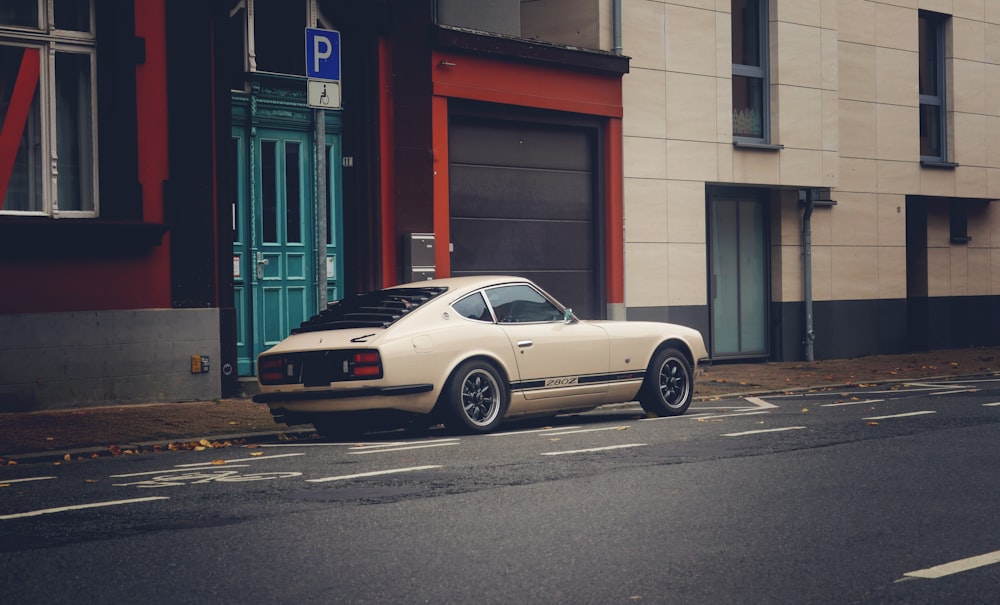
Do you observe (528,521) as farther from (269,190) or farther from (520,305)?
(269,190)

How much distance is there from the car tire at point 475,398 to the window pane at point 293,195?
551 centimetres

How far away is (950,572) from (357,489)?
145 inches

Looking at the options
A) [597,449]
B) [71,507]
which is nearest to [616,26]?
[597,449]

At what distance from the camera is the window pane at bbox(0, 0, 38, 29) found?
13.8 metres

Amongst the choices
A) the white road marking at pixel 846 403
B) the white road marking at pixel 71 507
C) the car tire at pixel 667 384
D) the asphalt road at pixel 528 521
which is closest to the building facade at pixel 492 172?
the car tire at pixel 667 384

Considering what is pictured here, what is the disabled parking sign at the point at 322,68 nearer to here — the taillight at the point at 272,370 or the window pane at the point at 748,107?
the taillight at the point at 272,370

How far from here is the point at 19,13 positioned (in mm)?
13906

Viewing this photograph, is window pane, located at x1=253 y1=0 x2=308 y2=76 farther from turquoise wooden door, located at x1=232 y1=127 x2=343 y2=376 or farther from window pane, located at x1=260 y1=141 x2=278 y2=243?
window pane, located at x1=260 y1=141 x2=278 y2=243

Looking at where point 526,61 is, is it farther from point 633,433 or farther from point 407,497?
point 407,497

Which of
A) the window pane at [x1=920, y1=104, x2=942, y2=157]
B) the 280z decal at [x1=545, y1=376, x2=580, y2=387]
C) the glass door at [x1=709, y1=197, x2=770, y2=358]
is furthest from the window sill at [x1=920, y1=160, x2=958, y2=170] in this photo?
the 280z decal at [x1=545, y1=376, x2=580, y2=387]

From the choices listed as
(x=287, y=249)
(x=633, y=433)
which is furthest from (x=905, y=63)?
(x=633, y=433)

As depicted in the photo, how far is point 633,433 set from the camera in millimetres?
11125

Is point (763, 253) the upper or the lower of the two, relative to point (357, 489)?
upper

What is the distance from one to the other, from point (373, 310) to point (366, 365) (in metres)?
0.91
